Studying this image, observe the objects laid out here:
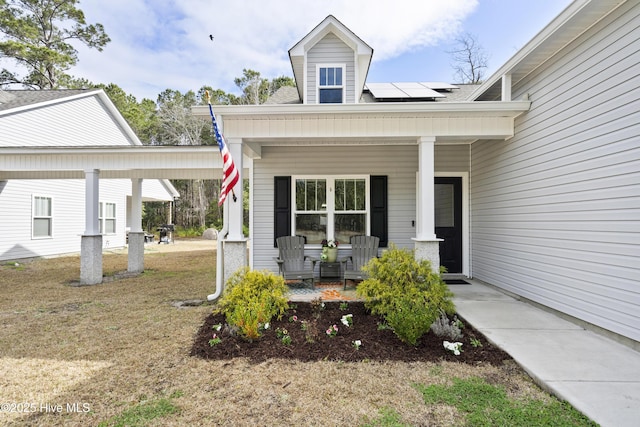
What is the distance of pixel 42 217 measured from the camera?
10.5m

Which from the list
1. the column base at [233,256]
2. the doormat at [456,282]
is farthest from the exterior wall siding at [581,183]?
the column base at [233,256]

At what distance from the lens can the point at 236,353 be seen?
10.7ft

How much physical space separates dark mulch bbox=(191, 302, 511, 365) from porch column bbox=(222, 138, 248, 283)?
3.43ft

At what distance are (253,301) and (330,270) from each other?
106 inches

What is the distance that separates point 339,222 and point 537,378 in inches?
174

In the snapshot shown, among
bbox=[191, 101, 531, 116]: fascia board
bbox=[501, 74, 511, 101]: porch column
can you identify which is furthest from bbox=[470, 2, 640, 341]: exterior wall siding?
bbox=[191, 101, 531, 116]: fascia board

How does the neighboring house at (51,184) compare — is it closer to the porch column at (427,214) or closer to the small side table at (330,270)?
the small side table at (330,270)

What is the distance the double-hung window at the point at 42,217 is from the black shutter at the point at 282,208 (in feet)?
29.1

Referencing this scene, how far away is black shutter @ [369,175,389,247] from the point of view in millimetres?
6523

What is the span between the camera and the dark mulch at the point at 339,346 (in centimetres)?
315

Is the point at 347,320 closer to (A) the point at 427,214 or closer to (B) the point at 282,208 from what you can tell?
(A) the point at 427,214

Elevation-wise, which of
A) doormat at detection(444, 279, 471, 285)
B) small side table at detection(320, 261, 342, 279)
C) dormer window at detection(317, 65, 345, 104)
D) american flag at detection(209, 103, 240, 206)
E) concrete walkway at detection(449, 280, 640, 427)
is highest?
dormer window at detection(317, 65, 345, 104)

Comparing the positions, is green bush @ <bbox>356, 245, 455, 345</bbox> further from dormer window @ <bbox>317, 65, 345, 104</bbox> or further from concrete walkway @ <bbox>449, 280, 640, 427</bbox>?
dormer window @ <bbox>317, 65, 345, 104</bbox>

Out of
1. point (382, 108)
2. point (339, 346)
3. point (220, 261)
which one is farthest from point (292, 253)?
point (382, 108)
